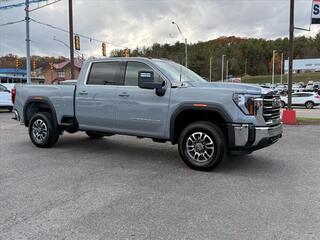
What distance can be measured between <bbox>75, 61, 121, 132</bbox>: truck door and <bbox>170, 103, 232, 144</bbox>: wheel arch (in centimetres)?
136

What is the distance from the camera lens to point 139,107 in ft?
23.1

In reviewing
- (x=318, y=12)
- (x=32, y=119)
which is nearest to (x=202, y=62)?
(x=318, y=12)

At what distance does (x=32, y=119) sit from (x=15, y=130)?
3792mm

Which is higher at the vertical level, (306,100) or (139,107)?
(139,107)

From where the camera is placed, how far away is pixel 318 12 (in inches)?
571

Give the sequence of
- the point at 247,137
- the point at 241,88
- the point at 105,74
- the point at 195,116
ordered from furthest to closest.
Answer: the point at 105,74 < the point at 195,116 < the point at 241,88 < the point at 247,137

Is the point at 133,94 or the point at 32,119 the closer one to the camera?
the point at 133,94

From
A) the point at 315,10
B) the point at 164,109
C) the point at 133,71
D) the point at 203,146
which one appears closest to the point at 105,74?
the point at 133,71

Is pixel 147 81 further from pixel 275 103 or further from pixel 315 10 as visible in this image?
pixel 315 10

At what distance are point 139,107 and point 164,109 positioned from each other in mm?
547

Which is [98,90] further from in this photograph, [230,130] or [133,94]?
[230,130]

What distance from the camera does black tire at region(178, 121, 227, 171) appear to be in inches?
247

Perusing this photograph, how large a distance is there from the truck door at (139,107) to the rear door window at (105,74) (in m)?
0.24

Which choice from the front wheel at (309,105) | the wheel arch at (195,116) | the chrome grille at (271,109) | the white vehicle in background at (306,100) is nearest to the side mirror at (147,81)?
the wheel arch at (195,116)
